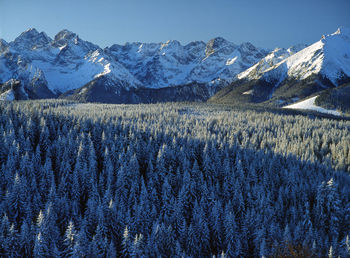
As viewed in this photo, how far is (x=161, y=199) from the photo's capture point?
57594 millimetres

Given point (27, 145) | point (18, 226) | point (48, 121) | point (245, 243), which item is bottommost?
point (245, 243)

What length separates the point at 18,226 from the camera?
43.8 metres

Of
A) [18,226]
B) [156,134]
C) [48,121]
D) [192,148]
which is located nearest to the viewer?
[18,226]

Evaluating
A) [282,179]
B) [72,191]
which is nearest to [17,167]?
[72,191]

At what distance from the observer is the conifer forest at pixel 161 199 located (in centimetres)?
3628

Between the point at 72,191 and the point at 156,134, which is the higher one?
the point at 156,134

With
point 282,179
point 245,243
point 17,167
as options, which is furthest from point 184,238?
point 17,167

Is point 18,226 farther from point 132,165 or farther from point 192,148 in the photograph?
point 192,148

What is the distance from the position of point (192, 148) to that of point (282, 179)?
2644 cm

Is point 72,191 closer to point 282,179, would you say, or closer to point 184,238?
→ point 184,238

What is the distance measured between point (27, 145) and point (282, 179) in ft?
220

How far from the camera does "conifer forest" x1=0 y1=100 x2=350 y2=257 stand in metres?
36.3

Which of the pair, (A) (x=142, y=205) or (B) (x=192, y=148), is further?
(B) (x=192, y=148)

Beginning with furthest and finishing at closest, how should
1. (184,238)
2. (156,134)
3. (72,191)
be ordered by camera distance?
1. (156,134)
2. (72,191)
3. (184,238)
